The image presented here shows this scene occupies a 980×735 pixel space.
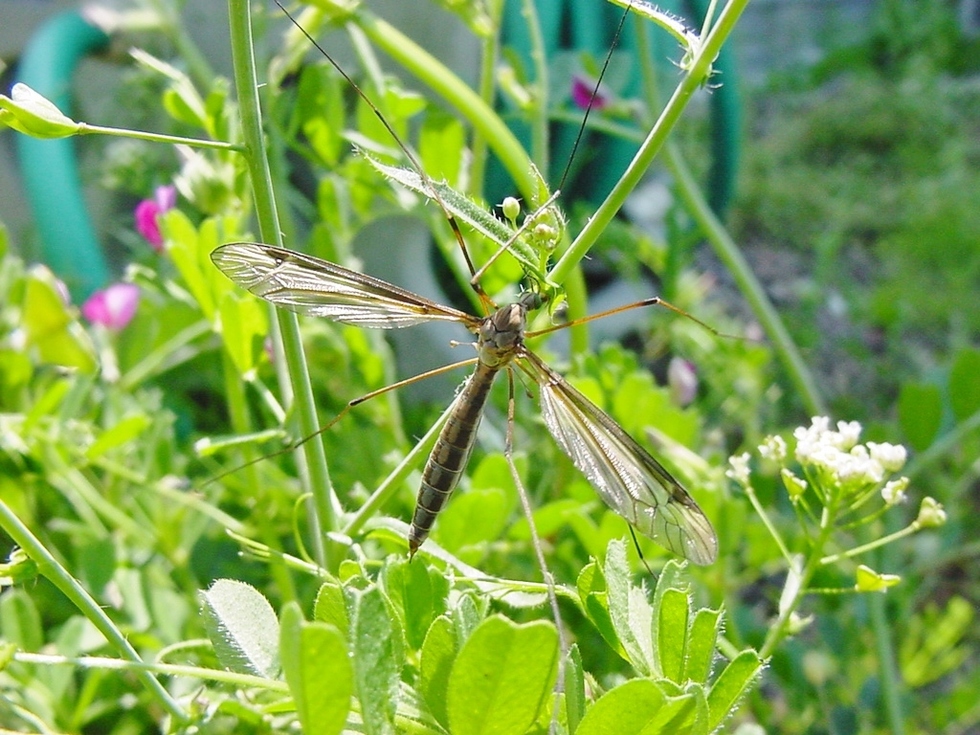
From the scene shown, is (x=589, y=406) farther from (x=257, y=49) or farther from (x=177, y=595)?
(x=257, y=49)

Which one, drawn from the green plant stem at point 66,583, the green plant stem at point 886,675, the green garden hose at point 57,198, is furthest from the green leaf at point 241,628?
the green garden hose at point 57,198

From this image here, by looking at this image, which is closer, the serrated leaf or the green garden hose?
the serrated leaf

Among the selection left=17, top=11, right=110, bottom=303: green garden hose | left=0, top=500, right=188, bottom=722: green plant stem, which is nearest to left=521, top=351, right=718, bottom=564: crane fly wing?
left=0, top=500, right=188, bottom=722: green plant stem

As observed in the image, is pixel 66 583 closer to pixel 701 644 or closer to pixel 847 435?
pixel 701 644

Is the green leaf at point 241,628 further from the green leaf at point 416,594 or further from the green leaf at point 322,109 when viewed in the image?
the green leaf at point 322,109

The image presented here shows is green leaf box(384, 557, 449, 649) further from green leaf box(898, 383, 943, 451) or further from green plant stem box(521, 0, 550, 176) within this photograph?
green leaf box(898, 383, 943, 451)

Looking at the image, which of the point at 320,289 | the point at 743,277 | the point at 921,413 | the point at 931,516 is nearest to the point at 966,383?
the point at 921,413
